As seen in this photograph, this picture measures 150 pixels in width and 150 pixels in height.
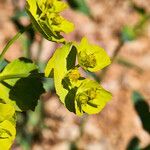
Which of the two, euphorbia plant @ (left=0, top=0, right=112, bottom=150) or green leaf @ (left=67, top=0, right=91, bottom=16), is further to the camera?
green leaf @ (left=67, top=0, right=91, bottom=16)

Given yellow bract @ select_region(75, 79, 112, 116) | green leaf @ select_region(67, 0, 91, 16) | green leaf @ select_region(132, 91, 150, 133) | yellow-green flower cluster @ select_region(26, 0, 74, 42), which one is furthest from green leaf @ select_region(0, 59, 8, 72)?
green leaf @ select_region(67, 0, 91, 16)

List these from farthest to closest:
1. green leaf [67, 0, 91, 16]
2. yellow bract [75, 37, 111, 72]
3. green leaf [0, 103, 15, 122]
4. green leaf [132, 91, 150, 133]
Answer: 1. green leaf [67, 0, 91, 16]
2. green leaf [132, 91, 150, 133]
3. yellow bract [75, 37, 111, 72]
4. green leaf [0, 103, 15, 122]

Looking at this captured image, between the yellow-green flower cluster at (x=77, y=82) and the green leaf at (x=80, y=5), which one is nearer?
the yellow-green flower cluster at (x=77, y=82)

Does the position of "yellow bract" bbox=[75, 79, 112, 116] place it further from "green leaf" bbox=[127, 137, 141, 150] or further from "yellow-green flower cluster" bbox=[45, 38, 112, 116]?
"green leaf" bbox=[127, 137, 141, 150]

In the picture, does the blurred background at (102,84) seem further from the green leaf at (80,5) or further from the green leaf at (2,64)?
the green leaf at (2,64)

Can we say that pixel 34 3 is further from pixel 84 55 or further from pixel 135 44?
pixel 135 44

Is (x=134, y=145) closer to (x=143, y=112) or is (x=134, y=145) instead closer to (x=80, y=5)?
(x=143, y=112)

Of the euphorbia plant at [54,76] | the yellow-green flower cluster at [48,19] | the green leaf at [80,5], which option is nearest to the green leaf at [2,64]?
the euphorbia plant at [54,76]

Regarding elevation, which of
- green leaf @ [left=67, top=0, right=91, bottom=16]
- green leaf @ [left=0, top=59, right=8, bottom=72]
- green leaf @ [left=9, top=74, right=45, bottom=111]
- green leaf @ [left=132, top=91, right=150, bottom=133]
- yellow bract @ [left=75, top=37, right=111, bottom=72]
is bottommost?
green leaf @ [left=132, top=91, right=150, bottom=133]
